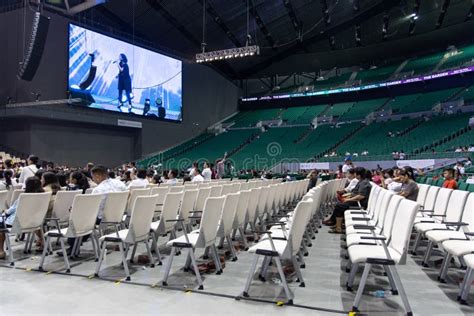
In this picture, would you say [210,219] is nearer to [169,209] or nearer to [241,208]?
[169,209]

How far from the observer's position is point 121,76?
1992 centimetres

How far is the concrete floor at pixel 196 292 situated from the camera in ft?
10.9

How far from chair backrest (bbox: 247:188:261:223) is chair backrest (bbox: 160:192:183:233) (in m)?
1.04

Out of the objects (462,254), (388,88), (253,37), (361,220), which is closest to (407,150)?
(388,88)

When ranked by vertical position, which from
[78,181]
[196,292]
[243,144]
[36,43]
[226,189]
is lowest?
[196,292]

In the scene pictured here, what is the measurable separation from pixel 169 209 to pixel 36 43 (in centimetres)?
960

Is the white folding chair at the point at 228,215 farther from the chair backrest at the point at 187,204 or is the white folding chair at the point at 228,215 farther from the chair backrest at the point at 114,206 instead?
the chair backrest at the point at 114,206

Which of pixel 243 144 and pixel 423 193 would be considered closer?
pixel 423 193

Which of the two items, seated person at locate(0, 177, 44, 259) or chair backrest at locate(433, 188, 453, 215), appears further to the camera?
chair backrest at locate(433, 188, 453, 215)

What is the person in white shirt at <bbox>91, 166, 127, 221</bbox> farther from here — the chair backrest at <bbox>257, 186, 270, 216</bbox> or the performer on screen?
the performer on screen

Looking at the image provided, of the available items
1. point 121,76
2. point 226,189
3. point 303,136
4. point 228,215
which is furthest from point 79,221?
point 303,136

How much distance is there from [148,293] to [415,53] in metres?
32.9

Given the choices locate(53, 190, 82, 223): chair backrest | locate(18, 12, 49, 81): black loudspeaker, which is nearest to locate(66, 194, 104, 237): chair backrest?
locate(53, 190, 82, 223): chair backrest

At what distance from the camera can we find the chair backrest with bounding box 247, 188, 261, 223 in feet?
18.2
